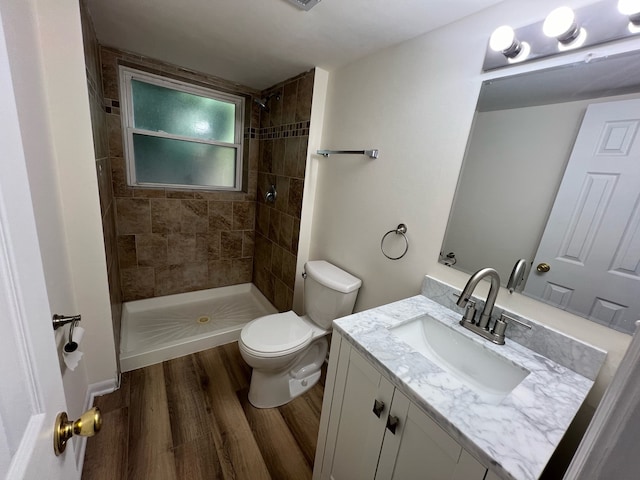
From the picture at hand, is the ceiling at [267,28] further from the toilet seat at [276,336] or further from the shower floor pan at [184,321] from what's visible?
the shower floor pan at [184,321]

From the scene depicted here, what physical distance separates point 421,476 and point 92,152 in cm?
182

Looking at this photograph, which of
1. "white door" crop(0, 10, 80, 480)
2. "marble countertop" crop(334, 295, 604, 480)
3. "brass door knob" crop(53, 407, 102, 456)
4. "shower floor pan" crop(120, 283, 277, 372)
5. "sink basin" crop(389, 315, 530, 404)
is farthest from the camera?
"shower floor pan" crop(120, 283, 277, 372)

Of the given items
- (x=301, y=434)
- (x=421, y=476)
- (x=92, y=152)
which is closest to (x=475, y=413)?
(x=421, y=476)

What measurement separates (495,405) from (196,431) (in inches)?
59.0

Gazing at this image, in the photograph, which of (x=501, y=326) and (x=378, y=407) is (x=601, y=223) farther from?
(x=378, y=407)

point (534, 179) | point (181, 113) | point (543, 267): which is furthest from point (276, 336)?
point (181, 113)

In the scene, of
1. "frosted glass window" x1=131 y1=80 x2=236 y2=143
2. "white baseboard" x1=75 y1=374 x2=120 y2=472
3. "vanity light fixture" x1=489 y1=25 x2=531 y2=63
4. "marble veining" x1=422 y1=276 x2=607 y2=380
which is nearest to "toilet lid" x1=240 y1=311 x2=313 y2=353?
"white baseboard" x1=75 y1=374 x2=120 y2=472

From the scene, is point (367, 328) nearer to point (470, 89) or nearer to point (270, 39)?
point (470, 89)

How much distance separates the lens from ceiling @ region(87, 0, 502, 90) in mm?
1144

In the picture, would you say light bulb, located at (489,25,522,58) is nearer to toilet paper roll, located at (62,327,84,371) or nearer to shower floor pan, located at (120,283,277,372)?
toilet paper roll, located at (62,327,84,371)

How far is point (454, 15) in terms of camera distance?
1.11 meters

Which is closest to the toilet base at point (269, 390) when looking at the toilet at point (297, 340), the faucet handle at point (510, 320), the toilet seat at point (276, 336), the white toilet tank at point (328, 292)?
the toilet at point (297, 340)

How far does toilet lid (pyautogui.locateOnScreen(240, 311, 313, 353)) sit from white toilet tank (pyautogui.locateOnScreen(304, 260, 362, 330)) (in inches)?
4.7

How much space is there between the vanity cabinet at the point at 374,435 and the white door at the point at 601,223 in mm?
676
